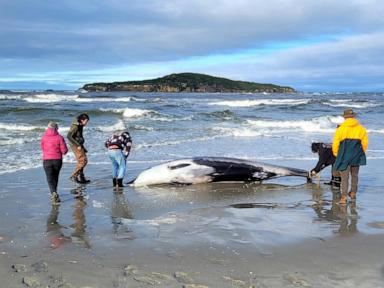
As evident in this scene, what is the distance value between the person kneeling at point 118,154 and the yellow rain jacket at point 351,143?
459 cm

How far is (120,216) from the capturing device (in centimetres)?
837

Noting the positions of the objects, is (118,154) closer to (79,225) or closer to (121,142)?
(121,142)

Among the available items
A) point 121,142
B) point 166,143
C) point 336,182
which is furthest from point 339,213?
point 166,143

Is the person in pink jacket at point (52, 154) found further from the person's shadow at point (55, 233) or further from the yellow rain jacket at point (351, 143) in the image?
the yellow rain jacket at point (351, 143)

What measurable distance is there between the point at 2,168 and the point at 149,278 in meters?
9.10

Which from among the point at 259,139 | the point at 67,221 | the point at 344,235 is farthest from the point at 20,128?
the point at 344,235

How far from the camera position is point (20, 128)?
26.6m

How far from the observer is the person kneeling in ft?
36.8

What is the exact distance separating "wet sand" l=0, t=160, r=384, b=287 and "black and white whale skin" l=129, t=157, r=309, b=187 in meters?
Result: 0.66

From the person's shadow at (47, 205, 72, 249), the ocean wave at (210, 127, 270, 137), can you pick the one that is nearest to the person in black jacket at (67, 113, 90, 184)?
the person's shadow at (47, 205, 72, 249)

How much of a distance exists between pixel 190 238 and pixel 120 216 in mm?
1902

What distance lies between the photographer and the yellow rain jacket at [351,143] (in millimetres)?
9422

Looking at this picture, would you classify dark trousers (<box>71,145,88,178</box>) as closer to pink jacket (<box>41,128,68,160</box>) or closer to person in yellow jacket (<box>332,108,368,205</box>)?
pink jacket (<box>41,128,68,160</box>)

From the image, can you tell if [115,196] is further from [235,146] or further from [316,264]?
[235,146]
